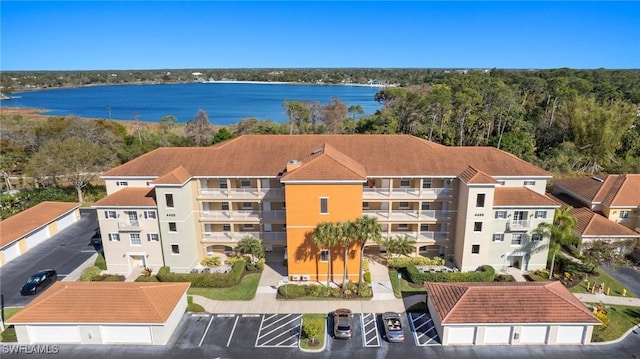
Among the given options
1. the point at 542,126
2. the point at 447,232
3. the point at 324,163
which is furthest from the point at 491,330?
the point at 542,126

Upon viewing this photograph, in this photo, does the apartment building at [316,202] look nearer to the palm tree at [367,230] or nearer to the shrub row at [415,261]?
the shrub row at [415,261]

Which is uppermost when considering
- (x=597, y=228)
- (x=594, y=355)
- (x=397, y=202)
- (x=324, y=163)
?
(x=324, y=163)

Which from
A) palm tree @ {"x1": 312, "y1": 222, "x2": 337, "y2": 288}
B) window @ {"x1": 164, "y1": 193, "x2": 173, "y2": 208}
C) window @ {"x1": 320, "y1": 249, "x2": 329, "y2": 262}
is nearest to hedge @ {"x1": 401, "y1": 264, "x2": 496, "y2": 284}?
window @ {"x1": 320, "y1": 249, "x2": 329, "y2": 262}

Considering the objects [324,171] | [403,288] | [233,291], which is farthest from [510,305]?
[233,291]

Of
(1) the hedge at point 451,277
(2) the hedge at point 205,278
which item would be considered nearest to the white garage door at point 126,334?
(2) the hedge at point 205,278

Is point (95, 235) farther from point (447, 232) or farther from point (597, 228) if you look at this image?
point (597, 228)
